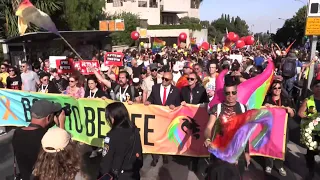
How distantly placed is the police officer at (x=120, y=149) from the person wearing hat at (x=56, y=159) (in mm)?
804

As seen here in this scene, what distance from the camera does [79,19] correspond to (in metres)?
31.4

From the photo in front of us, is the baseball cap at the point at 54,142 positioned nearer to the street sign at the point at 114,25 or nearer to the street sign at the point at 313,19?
the street sign at the point at 313,19

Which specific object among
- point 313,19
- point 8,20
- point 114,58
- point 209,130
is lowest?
point 209,130

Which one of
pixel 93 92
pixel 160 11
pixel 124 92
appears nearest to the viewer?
pixel 93 92

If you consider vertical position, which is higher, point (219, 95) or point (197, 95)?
point (219, 95)

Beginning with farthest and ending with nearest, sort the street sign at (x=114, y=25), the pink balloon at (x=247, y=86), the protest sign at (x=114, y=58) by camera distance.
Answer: the street sign at (x=114, y=25), the protest sign at (x=114, y=58), the pink balloon at (x=247, y=86)

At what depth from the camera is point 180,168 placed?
19.1 ft

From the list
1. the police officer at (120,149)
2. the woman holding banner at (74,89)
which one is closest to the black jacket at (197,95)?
the woman holding banner at (74,89)

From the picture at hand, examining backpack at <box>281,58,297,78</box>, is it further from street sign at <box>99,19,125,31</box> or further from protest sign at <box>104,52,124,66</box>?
street sign at <box>99,19,125,31</box>

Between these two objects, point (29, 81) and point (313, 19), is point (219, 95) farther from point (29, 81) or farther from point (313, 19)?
point (29, 81)

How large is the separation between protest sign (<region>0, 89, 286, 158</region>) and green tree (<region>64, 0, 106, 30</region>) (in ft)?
84.7

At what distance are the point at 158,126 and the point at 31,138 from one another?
291 cm

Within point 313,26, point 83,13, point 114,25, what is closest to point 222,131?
point 313,26

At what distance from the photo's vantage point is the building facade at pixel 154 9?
161 feet
